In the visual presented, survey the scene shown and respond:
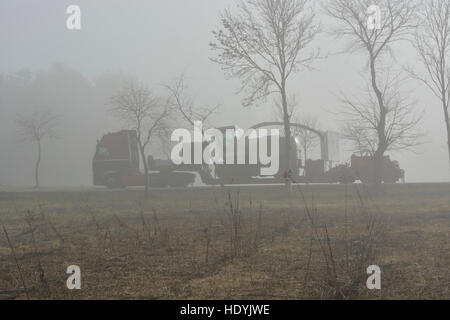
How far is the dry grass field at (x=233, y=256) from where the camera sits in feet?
19.1

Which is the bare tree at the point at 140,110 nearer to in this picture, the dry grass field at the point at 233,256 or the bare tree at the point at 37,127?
the dry grass field at the point at 233,256

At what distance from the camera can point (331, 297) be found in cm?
545

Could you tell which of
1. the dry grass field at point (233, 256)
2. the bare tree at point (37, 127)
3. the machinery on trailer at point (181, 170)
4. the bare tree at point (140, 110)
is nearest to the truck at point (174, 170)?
the machinery on trailer at point (181, 170)

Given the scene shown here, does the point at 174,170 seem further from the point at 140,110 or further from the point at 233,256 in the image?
the point at 233,256

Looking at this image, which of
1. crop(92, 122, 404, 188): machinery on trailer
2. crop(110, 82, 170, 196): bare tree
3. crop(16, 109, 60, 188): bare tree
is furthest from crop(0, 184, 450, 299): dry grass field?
crop(16, 109, 60, 188): bare tree

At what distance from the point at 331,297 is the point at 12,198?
763 inches

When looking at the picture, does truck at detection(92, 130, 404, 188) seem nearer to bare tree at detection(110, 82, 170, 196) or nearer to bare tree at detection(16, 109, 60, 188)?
bare tree at detection(110, 82, 170, 196)

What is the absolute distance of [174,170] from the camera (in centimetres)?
2777

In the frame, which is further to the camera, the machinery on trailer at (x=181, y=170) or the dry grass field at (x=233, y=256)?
the machinery on trailer at (x=181, y=170)

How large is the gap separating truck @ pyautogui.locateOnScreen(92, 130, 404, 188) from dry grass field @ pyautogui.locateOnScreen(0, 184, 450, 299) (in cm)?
1234

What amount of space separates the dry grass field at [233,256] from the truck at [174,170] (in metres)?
12.3

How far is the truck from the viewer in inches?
1063

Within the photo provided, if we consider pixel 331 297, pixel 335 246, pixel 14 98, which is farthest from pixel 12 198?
pixel 14 98
